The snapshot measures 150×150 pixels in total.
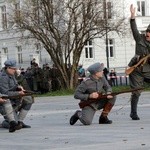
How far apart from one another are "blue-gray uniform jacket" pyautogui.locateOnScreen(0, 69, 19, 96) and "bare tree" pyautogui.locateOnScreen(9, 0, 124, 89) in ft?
68.6

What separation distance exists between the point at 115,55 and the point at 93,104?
43.4 meters

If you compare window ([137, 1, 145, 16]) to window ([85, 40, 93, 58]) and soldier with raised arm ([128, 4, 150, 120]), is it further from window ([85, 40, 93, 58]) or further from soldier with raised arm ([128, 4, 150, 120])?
soldier with raised arm ([128, 4, 150, 120])

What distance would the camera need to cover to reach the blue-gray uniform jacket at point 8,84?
1245 centimetres

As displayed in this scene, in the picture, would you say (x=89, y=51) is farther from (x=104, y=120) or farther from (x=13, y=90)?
(x=13, y=90)

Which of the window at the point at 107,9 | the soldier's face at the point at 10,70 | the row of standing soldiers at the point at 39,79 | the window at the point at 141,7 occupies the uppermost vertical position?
the window at the point at 141,7

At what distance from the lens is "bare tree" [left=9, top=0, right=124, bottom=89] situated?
3353cm

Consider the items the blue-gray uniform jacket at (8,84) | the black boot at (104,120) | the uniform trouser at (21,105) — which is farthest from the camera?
the black boot at (104,120)

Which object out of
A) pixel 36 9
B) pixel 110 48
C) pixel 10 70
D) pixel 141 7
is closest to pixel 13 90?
pixel 10 70

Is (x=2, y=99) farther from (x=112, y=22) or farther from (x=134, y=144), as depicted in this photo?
(x=112, y=22)

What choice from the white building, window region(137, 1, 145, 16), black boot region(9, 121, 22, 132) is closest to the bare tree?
the white building

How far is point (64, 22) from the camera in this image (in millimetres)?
34469

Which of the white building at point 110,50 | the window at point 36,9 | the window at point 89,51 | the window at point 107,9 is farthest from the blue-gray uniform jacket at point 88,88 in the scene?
the window at point 89,51

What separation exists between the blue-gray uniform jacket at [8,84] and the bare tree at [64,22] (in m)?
20.9

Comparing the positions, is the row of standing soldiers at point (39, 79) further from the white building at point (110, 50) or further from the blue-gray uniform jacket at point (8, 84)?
the white building at point (110, 50)
